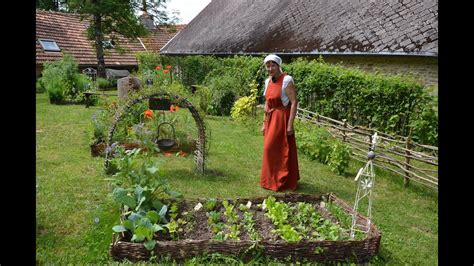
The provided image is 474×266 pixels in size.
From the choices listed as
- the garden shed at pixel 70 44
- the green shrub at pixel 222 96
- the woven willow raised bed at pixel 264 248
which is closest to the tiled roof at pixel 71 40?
the garden shed at pixel 70 44

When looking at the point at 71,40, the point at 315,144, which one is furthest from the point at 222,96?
the point at 71,40

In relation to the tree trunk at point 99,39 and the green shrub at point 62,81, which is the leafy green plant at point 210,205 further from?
the tree trunk at point 99,39

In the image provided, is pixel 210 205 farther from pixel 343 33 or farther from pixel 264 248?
pixel 343 33

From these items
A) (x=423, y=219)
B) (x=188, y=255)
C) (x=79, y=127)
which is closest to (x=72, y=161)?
(x=79, y=127)

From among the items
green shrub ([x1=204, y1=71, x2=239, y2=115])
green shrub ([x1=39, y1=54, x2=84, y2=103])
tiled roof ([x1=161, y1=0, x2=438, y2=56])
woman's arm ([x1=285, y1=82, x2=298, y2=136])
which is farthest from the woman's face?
green shrub ([x1=39, y1=54, x2=84, y2=103])

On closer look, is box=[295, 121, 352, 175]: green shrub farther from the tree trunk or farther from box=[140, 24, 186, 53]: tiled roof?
box=[140, 24, 186, 53]: tiled roof

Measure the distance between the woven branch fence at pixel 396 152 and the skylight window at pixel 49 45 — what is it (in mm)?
19431

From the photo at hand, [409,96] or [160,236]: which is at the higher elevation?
[409,96]

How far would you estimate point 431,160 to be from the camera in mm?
6570

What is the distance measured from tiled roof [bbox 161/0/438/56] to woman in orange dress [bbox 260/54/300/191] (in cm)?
578

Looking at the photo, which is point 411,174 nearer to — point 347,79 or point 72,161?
point 347,79

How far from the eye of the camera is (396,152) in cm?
739

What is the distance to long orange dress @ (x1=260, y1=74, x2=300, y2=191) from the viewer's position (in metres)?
6.25
